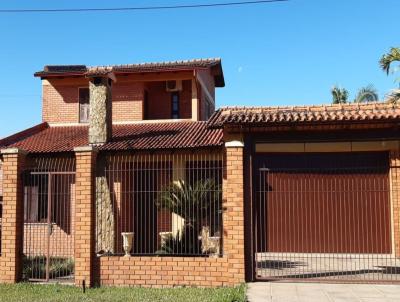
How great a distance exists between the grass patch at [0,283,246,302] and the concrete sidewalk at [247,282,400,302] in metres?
0.33

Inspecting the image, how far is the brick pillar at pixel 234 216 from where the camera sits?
336 inches

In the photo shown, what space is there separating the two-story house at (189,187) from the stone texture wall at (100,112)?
1.3 inches

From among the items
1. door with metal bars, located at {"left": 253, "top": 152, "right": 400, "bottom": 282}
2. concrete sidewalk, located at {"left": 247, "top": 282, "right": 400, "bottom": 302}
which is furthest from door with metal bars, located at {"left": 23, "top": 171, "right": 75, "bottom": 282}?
door with metal bars, located at {"left": 253, "top": 152, "right": 400, "bottom": 282}

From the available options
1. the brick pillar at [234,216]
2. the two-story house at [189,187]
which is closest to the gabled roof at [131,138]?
the two-story house at [189,187]

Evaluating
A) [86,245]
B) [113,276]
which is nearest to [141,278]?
[113,276]

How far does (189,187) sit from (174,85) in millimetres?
7683

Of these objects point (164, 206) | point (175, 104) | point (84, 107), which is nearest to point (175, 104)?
point (175, 104)

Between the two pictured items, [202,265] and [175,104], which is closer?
[202,265]

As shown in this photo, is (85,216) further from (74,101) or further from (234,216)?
(74,101)

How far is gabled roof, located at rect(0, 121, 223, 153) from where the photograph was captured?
1321 centimetres

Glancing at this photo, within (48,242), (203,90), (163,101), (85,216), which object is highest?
(203,90)

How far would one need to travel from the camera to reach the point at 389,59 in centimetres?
1055

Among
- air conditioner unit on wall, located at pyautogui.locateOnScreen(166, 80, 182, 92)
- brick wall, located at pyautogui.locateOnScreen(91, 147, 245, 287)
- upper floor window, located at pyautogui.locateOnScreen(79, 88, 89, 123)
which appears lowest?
brick wall, located at pyautogui.locateOnScreen(91, 147, 245, 287)

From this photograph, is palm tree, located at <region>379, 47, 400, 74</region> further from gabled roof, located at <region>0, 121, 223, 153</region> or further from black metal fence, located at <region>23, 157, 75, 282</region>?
black metal fence, located at <region>23, 157, 75, 282</region>
